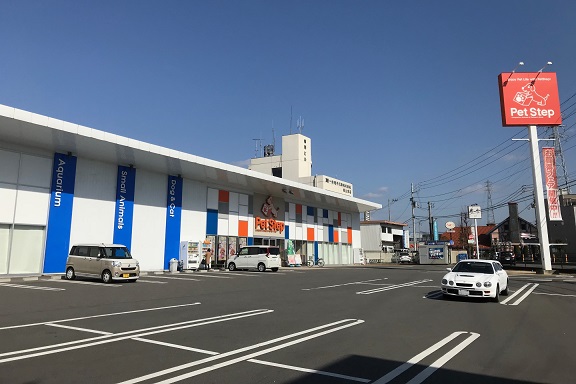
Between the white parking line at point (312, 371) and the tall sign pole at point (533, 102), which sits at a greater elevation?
the tall sign pole at point (533, 102)

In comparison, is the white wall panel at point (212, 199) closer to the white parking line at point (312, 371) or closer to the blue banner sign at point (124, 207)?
the blue banner sign at point (124, 207)

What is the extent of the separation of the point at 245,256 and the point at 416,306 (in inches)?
794

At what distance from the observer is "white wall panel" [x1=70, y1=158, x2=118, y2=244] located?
23688mm

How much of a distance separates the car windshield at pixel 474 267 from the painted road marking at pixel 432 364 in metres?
6.73

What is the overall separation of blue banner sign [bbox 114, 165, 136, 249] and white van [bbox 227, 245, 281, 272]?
27.2 feet

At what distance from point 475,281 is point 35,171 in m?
21.6

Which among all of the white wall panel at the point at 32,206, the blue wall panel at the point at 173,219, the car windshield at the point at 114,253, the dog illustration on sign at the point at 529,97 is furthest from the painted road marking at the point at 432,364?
the dog illustration on sign at the point at 529,97

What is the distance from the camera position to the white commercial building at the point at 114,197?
20.9m

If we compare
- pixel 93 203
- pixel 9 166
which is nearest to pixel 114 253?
pixel 93 203

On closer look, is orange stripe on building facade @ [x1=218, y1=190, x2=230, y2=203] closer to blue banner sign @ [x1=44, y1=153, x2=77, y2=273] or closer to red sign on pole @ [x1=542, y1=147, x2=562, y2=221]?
blue banner sign @ [x1=44, y1=153, x2=77, y2=273]

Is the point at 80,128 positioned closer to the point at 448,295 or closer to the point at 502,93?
the point at 448,295

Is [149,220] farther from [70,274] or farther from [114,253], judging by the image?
[114,253]

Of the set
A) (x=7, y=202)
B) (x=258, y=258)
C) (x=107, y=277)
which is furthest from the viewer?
(x=258, y=258)

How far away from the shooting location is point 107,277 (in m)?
18.9
